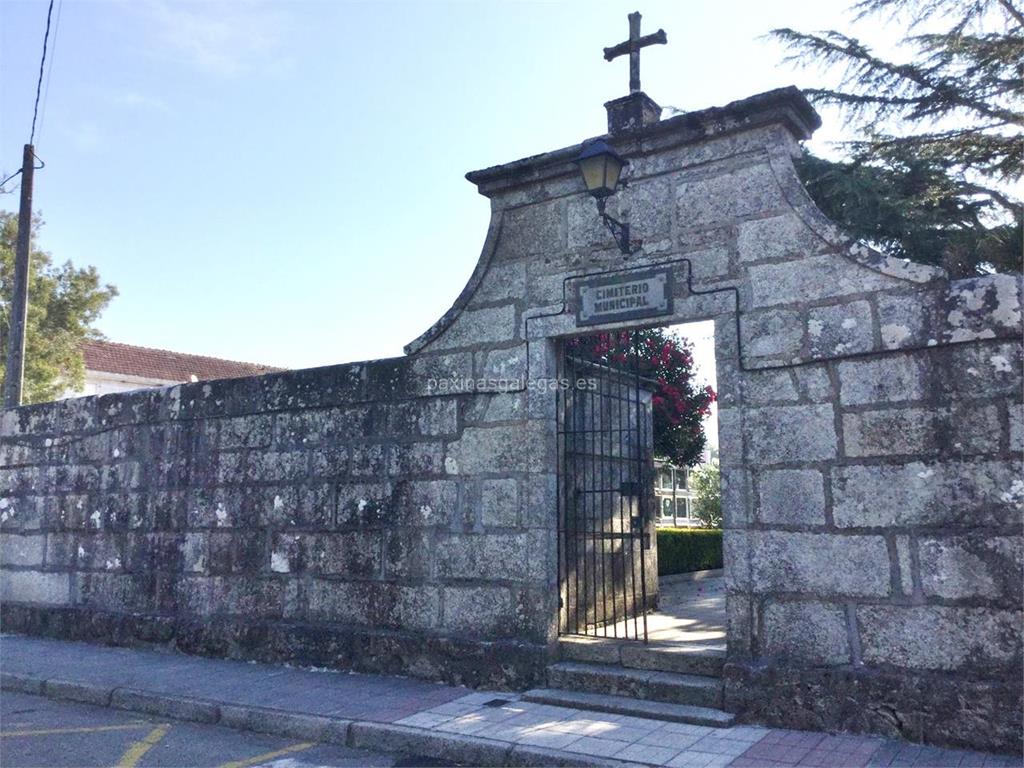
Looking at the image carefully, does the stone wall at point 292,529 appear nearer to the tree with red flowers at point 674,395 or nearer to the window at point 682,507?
the tree with red flowers at point 674,395

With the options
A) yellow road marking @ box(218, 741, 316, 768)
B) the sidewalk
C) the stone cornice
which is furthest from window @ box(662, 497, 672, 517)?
yellow road marking @ box(218, 741, 316, 768)

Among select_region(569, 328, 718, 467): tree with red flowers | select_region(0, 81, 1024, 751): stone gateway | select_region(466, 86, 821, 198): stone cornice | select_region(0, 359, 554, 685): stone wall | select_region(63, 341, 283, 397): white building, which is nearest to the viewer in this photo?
select_region(0, 81, 1024, 751): stone gateway

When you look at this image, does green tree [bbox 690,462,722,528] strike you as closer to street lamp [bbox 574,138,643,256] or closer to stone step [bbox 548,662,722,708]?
stone step [bbox 548,662,722,708]

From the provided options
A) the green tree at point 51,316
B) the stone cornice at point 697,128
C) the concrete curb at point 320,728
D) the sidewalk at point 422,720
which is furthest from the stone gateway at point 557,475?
the green tree at point 51,316

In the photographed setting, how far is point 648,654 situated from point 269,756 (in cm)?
248

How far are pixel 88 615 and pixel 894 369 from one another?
25.3 ft

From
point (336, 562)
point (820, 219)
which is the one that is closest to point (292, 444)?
point (336, 562)

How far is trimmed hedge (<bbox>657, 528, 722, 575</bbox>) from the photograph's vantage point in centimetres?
1200

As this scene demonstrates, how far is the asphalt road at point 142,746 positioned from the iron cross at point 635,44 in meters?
4.95

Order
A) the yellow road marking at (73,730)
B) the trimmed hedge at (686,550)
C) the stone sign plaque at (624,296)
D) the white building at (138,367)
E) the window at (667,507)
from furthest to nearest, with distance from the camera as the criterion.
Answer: the white building at (138,367), the window at (667,507), the trimmed hedge at (686,550), the stone sign plaque at (624,296), the yellow road marking at (73,730)

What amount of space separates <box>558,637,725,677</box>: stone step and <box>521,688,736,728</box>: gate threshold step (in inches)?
11.5

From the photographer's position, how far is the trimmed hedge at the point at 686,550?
1200cm

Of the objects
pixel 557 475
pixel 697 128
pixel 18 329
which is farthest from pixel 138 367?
pixel 697 128

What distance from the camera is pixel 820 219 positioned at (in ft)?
16.9
